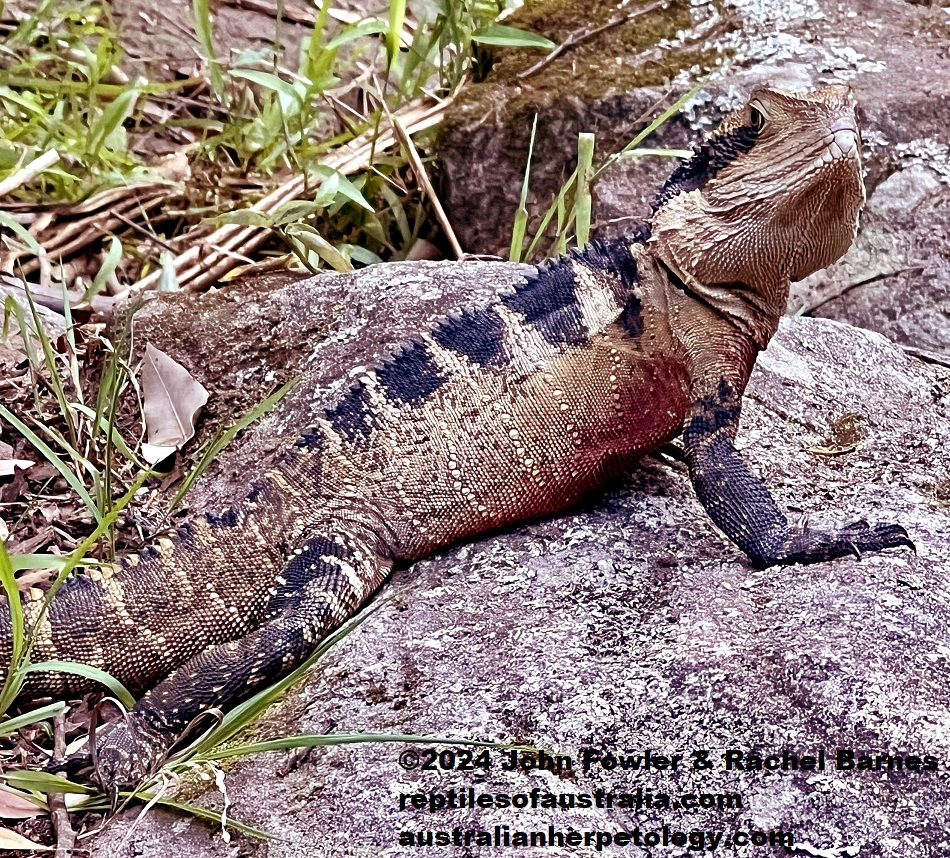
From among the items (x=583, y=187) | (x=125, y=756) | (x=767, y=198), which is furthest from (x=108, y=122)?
(x=125, y=756)

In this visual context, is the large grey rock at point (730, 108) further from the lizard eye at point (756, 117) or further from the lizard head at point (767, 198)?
the lizard eye at point (756, 117)

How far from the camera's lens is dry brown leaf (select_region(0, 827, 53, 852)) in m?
3.20

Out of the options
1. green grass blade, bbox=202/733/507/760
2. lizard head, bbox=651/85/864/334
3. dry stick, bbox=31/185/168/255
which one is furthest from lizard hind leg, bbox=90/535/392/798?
dry stick, bbox=31/185/168/255

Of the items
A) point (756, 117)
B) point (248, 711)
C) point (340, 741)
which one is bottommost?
point (248, 711)

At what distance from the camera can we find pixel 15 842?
3.21 metres

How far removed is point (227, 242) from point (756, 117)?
11.3ft

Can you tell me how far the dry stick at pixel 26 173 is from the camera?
6.14 m

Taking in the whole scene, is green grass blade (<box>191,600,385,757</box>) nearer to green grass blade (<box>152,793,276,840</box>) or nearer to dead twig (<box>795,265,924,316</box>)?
green grass blade (<box>152,793,276,840</box>)

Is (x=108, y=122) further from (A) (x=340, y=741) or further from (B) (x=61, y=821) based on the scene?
(A) (x=340, y=741)

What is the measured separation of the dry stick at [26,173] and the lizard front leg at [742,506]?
3.98m

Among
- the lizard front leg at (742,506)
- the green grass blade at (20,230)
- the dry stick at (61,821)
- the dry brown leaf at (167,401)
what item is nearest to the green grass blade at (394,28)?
the green grass blade at (20,230)

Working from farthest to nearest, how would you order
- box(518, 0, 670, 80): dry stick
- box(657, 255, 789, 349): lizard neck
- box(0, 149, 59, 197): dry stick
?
box(518, 0, 670, 80): dry stick < box(0, 149, 59, 197): dry stick < box(657, 255, 789, 349): lizard neck

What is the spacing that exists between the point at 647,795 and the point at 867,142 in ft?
15.8

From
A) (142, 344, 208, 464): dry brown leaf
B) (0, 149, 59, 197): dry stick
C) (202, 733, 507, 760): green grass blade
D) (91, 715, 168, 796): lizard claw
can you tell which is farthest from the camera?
(0, 149, 59, 197): dry stick
